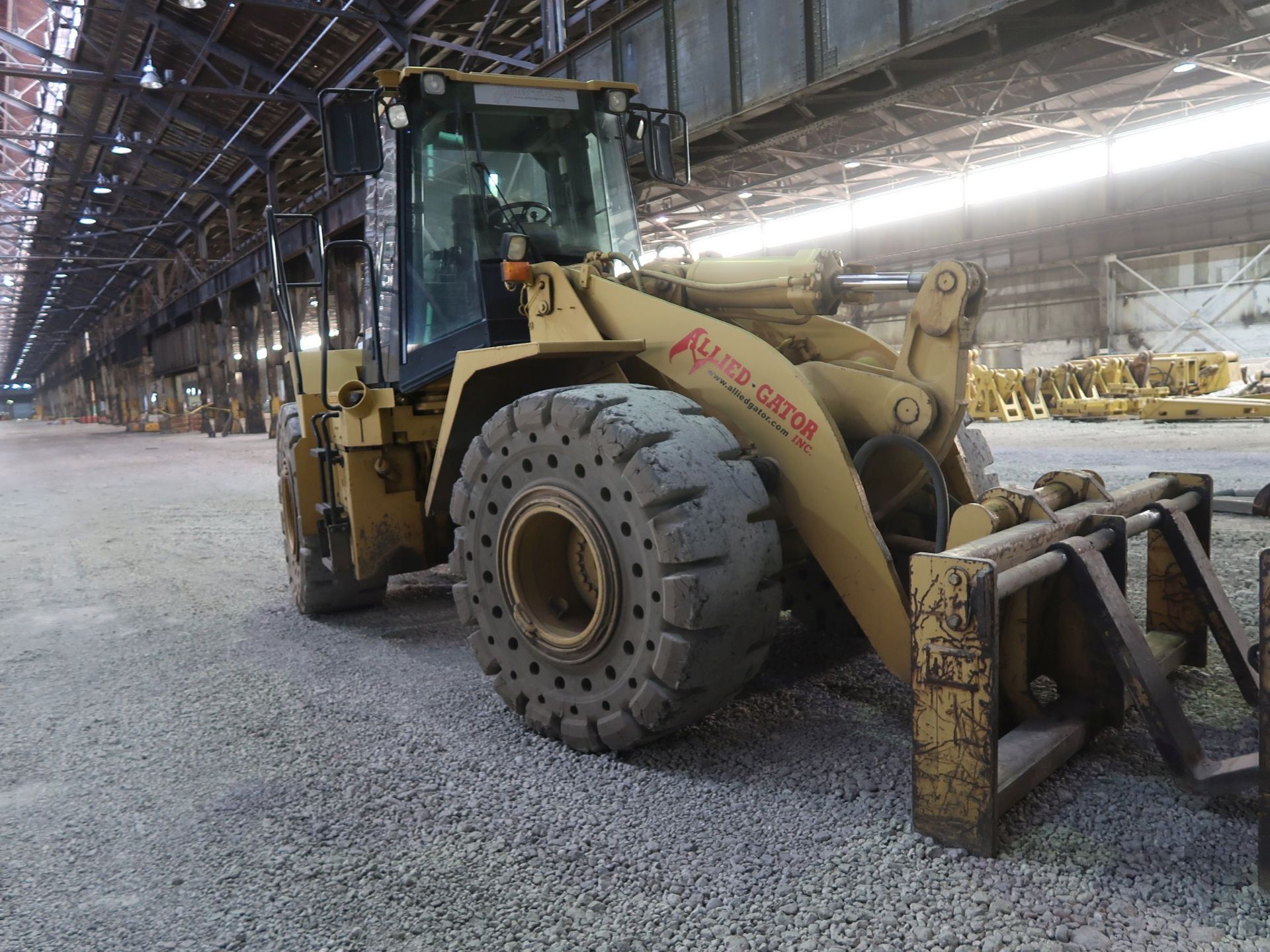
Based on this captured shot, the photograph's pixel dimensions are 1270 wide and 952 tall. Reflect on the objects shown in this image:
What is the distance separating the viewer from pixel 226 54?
17172 millimetres

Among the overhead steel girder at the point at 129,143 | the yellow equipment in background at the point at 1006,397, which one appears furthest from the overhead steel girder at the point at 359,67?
the yellow equipment in background at the point at 1006,397

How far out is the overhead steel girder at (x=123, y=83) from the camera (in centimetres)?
1678

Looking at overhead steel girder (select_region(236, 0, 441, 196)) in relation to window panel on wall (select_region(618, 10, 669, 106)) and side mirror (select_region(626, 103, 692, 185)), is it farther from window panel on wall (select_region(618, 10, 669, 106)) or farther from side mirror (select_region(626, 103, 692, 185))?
side mirror (select_region(626, 103, 692, 185))

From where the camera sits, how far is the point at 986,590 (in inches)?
83.0

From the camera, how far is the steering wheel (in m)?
4.00

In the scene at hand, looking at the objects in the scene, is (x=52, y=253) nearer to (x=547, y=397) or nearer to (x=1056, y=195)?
(x=1056, y=195)

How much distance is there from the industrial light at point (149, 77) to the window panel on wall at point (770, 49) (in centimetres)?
1324

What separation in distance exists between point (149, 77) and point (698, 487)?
62.4 ft

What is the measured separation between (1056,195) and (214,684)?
86.6ft

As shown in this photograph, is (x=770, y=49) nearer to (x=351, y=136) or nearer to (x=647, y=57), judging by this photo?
(x=647, y=57)

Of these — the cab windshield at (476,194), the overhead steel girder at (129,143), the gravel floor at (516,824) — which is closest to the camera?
the gravel floor at (516,824)

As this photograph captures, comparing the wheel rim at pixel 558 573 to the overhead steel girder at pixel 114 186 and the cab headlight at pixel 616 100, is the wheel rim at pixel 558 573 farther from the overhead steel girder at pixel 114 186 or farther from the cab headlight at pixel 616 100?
the overhead steel girder at pixel 114 186

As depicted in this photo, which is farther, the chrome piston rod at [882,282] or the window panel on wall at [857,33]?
the window panel on wall at [857,33]

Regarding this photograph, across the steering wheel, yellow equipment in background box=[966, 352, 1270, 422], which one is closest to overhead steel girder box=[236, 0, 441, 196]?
the steering wheel
